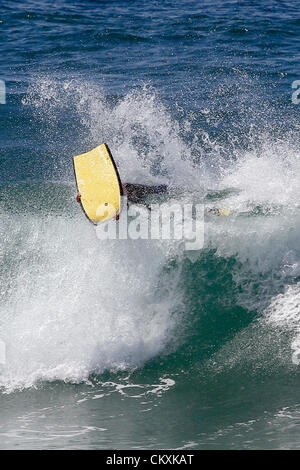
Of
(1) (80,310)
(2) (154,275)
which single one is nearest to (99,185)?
(2) (154,275)

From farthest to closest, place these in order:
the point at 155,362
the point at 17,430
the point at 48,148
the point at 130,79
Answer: the point at 130,79 → the point at 48,148 → the point at 155,362 → the point at 17,430

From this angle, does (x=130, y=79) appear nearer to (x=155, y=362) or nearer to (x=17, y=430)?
(x=155, y=362)

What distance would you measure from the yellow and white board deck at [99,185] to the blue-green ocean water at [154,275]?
944mm

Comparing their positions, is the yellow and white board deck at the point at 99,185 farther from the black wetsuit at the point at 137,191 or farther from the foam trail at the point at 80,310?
the foam trail at the point at 80,310

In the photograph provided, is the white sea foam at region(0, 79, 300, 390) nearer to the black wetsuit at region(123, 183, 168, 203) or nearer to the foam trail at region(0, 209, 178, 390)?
the foam trail at region(0, 209, 178, 390)

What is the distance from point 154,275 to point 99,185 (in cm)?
180

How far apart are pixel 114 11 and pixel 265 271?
16.5 metres

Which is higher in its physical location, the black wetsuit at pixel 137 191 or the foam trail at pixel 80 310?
the black wetsuit at pixel 137 191

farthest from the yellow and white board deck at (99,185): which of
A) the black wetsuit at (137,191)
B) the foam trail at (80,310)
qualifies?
the foam trail at (80,310)

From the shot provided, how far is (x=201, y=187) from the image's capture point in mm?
12531

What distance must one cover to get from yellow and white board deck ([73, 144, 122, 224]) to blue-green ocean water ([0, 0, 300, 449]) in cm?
94

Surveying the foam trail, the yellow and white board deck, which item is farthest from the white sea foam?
the yellow and white board deck

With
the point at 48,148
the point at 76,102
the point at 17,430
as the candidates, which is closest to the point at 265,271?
the point at 17,430

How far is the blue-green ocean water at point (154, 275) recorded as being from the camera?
326 inches
